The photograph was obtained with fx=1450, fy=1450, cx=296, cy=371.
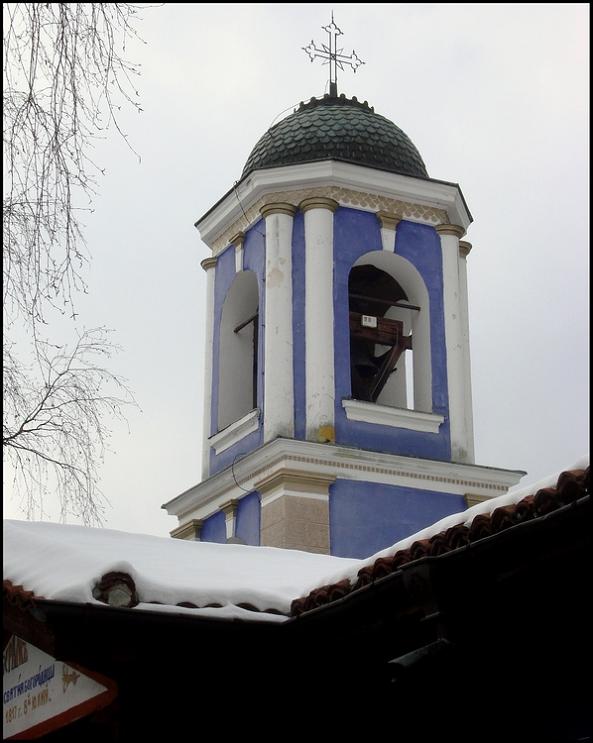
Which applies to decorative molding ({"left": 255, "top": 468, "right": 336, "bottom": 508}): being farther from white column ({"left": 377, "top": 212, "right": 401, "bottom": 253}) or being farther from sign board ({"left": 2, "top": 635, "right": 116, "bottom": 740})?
sign board ({"left": 2, "top": 635, "right": 116, "bottom": 740})

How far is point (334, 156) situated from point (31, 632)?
949 cm

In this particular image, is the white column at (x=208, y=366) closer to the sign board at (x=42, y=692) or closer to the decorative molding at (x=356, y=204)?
the decorative molding at (x=356, y=204)

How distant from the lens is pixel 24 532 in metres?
7.39

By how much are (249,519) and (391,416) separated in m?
1.74

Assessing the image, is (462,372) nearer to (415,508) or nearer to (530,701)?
(415,508)

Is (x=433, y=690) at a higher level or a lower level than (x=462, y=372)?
lower

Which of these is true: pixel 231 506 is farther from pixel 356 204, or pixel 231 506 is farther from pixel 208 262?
pixel 356 204

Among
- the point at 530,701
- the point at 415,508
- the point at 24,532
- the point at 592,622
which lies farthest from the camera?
A: the point at 415,508

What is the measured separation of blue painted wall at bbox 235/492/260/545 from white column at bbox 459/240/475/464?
2248 millimetres

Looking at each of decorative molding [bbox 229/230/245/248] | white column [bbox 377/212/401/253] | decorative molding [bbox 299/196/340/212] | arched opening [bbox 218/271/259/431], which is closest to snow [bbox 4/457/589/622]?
decorative molding [bbox 299/196/340/212]

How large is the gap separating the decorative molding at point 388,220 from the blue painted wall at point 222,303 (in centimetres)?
124

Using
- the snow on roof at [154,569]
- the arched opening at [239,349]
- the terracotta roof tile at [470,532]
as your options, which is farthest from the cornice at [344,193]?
the terracotta roof tile at [470,532]

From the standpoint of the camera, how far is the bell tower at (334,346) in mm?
13969

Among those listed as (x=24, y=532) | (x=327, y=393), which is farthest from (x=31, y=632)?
(x=327, y=393)
